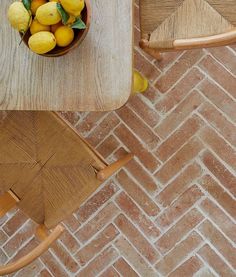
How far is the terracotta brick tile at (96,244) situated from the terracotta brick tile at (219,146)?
62 centimetres

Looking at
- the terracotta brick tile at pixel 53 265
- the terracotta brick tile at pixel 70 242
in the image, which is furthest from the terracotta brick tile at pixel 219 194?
the terracotta brick tile at pixel 53 265

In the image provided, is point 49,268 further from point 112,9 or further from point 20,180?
point 112,9

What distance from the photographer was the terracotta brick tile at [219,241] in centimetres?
207

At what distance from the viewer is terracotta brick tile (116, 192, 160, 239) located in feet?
7.14

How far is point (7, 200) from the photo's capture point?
6.23ft

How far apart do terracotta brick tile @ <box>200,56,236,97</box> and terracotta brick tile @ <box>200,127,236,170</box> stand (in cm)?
21

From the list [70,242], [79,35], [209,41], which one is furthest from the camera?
[70,242]

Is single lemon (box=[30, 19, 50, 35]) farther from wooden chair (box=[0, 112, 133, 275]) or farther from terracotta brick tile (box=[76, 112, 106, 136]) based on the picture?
terracotta brick tile (box=[76, 112, 106, 136])

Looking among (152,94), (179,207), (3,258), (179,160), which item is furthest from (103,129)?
(3,258)

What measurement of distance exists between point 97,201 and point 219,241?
2.02 feet

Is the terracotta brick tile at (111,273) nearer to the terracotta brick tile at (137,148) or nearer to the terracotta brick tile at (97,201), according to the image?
the terracotta brick tile at (97,201)

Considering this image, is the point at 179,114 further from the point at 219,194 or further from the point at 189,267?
the point at 189,267

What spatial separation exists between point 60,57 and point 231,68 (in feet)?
3.20

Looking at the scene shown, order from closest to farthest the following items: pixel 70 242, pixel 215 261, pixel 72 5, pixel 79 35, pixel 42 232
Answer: pixel 72 5 < pixel 79 35 < pixel 42 232 < pixel 215 261 < pixel 70 242
